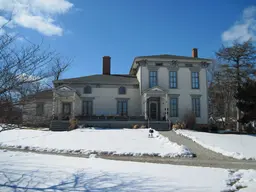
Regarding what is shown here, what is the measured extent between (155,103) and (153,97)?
0.81m

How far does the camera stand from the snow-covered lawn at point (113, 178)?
5.98 m

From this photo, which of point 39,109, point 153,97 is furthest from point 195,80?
point 39,109

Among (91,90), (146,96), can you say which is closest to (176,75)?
(146,96)

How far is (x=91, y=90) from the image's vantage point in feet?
86.9

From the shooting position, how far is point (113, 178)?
687 cm

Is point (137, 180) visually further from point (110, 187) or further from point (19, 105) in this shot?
point (19, 105)

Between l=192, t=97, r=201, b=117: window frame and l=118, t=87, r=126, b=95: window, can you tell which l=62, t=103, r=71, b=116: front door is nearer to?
l=118, t=87, r=126, b=95: window

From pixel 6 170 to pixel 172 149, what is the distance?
26.6 ft

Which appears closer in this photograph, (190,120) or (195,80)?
(190,120)

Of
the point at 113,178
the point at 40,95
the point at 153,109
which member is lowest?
the point at 113,178

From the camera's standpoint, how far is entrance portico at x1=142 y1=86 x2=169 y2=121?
2478 centimetres

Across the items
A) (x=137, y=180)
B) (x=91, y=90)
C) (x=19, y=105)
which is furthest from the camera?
(x=91, y=90)

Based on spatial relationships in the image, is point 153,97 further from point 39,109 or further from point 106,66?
point 39,109

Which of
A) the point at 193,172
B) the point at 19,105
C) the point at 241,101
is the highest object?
the point at 241,101
